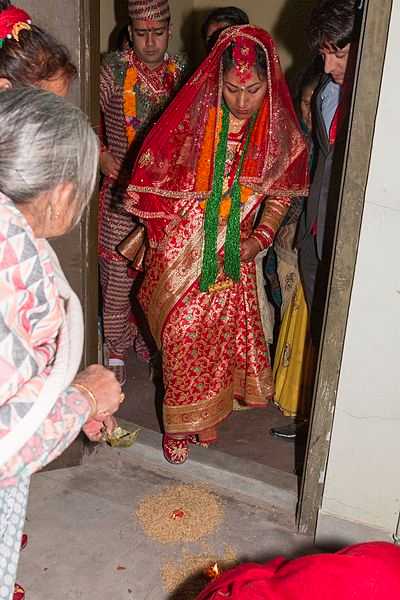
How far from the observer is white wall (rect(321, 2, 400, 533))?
227 centimetres

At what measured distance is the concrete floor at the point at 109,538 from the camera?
8.57 ft

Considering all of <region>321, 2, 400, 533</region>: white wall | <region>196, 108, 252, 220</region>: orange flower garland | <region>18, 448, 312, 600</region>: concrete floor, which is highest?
<region>196, 108, 252, 220</region>: orange flower garland

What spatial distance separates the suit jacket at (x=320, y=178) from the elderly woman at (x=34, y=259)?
1.64m

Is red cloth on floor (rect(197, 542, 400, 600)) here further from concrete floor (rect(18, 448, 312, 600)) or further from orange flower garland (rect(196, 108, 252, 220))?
orange flower garland (rect(196, 108, 252, 220))

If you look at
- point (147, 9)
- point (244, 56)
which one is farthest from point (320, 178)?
point (147, 9)

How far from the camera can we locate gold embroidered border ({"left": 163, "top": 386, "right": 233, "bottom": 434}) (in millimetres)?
3119

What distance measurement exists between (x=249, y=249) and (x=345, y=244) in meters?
0.65

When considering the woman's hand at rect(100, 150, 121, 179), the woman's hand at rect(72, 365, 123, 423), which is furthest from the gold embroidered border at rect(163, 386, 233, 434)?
the woman's hand at rect(72, 365, 123, 423)

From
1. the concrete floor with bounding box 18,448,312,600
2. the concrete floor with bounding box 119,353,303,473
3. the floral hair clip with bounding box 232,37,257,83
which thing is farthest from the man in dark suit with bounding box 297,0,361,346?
the concrete floor with bounding box 18,448,312,600

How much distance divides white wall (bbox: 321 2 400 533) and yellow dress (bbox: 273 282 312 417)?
925 millimetres

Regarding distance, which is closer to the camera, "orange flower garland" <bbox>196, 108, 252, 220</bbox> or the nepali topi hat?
"orange flower garland" <bbox>196, 108, 252, 220</bbox>

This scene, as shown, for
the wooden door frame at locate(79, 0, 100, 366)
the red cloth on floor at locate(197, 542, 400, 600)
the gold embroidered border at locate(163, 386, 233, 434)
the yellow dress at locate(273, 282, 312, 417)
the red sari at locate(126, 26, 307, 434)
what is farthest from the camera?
the yellow dress at locate(273, 282, 312, 417)

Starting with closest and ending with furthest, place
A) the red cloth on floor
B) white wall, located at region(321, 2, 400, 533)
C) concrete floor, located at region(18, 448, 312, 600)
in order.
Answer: the red cloth on floor
white wall, located at region(321, 2, 400, 533)
concrete floor, located at region(18, 448, 312, 600)

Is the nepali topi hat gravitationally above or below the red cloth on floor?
above
